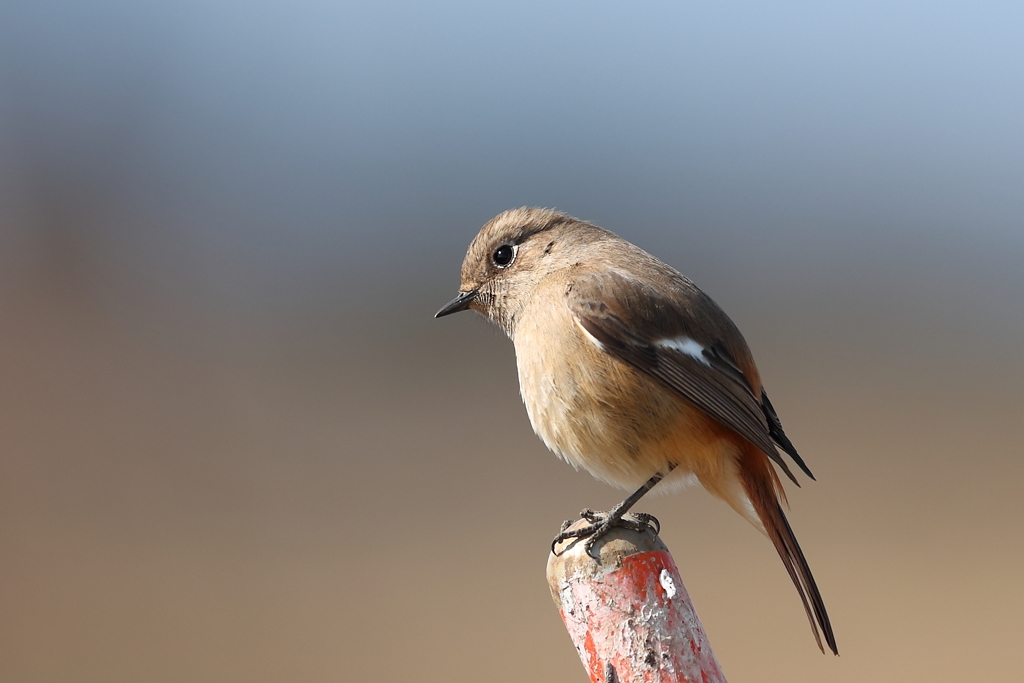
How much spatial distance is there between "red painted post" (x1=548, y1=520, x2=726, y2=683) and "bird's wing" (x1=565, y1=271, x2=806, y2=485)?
2.95 ft

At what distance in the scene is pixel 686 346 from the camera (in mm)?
2939

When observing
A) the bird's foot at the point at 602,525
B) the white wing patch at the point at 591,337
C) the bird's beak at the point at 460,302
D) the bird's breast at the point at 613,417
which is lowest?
the bird's foot at the point at 602,525

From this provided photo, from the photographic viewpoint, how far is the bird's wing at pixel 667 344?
279 centimetres

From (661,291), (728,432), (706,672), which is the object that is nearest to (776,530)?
(728,432)

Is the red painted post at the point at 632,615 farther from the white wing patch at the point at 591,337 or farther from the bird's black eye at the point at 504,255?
the bird's black eye at the point at 504,255

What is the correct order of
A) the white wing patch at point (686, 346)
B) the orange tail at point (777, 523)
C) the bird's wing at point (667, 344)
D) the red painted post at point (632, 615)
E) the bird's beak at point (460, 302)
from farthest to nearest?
the bird's beak at point (460, 302) < the white wing patch at point (686, 346) < the bird's wing at point (667, 344) < the orange tail at point (777, 523) < the red painted post at point (632, 615)

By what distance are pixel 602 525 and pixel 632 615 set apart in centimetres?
43

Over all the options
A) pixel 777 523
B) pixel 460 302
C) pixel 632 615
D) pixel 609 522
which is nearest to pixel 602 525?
pixel 609 522

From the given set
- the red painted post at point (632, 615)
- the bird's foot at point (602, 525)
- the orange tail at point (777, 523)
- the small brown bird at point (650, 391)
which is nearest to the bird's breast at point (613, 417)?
the small brown bird at point (650, 391)

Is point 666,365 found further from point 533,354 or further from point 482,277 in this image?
point 482,277

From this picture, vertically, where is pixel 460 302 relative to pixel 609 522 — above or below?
above

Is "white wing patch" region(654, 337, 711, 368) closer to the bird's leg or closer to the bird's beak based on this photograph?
the bird's leg

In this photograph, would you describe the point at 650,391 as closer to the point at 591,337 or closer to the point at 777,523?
the point at 591,337

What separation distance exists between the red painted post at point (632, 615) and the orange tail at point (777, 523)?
0.72m
